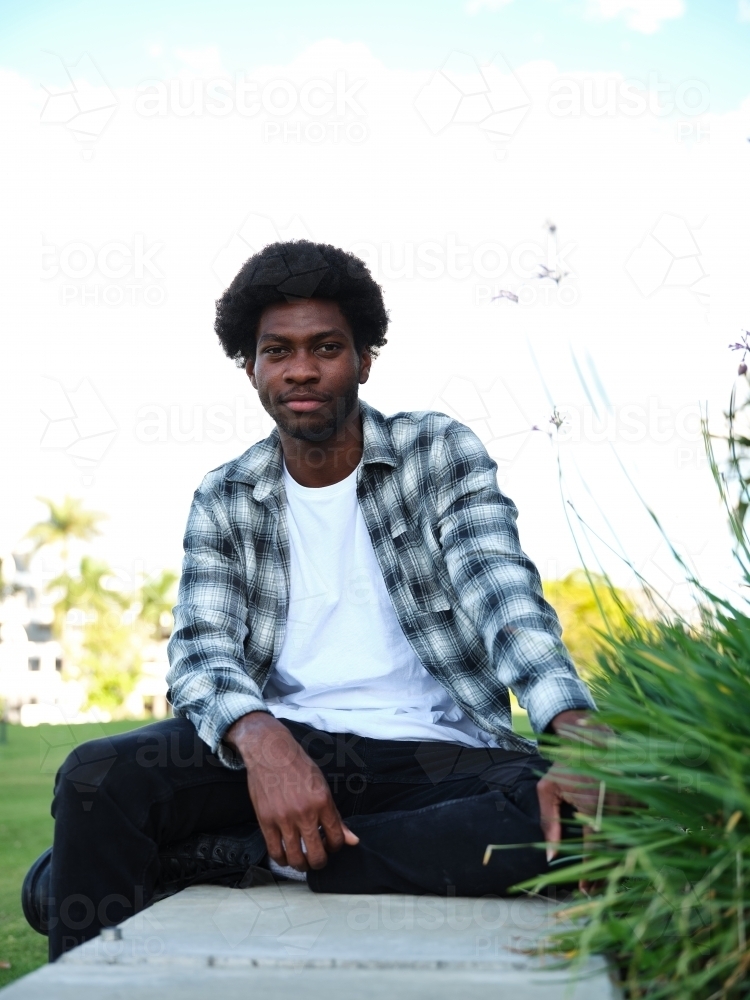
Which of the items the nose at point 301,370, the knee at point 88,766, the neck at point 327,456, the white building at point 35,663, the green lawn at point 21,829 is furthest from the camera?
the white building at point 35,663

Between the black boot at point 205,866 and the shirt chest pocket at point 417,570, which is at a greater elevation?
the shirt chest pocket at point 417,570

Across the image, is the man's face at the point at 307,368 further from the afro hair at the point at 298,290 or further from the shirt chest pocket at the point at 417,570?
the shirt chest pocket at the point at 417,570

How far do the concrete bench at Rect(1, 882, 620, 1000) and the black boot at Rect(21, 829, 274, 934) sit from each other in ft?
0.85

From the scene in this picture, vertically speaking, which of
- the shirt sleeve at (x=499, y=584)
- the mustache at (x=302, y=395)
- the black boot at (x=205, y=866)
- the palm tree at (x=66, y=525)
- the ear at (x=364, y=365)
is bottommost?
the black boot at (x=205, y=866)

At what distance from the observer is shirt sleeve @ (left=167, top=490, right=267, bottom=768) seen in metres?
2.61

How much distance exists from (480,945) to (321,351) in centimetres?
193

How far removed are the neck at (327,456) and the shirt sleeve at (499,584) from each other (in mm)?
329

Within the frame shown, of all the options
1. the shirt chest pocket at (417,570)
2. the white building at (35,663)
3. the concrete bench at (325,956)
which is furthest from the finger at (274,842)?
the white building at (35,663)

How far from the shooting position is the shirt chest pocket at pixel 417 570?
3029mm

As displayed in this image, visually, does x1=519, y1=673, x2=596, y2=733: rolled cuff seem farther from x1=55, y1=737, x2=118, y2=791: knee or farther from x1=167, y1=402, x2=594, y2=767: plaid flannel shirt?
x1=55, y1=737, x2=118, y2=791: knee

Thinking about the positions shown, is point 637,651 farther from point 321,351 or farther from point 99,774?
point 321,351

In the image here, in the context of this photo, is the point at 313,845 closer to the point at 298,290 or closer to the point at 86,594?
the point at 298,290

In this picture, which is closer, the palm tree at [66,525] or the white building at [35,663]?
the white building at [35,663]

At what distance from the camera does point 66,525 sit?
2282 inches
